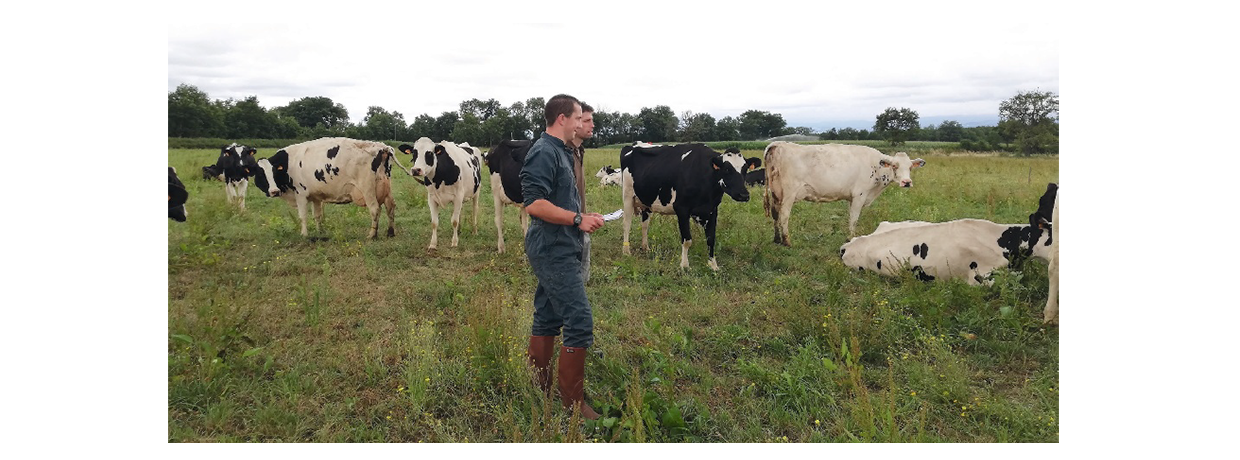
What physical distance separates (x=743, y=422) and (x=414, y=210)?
9.93m

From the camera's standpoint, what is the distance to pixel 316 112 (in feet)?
21.4

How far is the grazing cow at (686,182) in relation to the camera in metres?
7.77

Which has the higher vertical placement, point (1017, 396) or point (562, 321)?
point (562, 321)

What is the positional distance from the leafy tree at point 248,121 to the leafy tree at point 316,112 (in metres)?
0.22

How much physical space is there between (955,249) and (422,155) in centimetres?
675

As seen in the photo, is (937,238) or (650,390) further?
(937,238)

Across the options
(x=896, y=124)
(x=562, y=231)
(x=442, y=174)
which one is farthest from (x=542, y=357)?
(x=896, y=124)

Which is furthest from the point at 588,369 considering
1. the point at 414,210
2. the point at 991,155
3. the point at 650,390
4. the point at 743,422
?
the point at 414,210

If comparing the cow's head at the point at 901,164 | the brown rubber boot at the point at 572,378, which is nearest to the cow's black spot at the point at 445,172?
the brown rubber boot at the point at 572,378

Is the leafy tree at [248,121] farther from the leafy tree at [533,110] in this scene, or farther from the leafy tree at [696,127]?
the leafy tree at [696,127]

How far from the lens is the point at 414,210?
40.9ft

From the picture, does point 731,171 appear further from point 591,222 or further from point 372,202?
point 372,202

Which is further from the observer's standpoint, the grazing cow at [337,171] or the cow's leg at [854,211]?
the cow's leg at [854,211]
